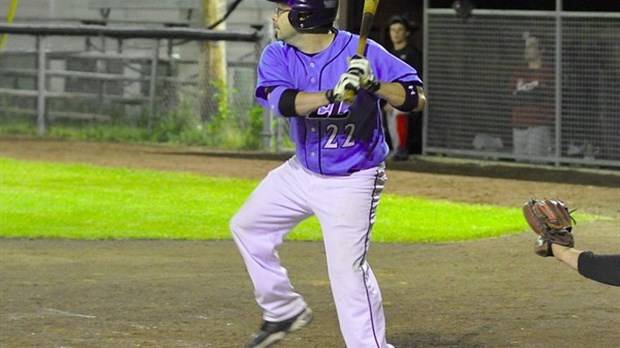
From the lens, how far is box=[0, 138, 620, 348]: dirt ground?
744cm

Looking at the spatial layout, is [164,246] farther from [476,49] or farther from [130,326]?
[476,49]

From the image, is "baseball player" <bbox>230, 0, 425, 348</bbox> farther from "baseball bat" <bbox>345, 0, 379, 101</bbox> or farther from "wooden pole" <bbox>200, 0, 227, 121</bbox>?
"wooden pole" <bbox>200, 0, 227, 121</bbox>

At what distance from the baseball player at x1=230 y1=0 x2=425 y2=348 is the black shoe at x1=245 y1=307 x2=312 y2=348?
0.47 metres

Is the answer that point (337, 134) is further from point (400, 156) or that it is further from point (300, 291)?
point (400, 156)

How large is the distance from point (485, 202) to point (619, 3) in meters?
4.69

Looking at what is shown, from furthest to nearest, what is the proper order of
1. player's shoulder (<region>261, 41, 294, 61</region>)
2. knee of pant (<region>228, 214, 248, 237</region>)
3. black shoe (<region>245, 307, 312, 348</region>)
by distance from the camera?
black shoe (<region>245, 307, 312, 348</region>) < knee of pant (<region>228, 214, 248, 237</region>) < player's shoulder (<region>261, 41, 294, 61</region>)

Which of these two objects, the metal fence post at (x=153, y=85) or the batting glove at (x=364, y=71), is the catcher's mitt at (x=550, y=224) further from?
the metal fence post at (x=153, y=85)

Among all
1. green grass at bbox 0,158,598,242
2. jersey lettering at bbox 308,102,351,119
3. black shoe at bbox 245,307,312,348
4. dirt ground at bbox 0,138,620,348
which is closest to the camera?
jersey lettering at bbox 308,102,351,119

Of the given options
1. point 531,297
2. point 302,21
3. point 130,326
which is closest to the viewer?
point 302,21

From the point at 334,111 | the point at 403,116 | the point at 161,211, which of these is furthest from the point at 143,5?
the point at 334,111

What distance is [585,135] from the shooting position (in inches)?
670

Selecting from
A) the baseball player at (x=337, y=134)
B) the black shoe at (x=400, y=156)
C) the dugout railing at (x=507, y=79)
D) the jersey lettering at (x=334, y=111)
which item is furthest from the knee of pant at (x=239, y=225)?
the black shoe at (x=400, y=156)

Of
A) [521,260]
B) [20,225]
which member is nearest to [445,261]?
[521,260]

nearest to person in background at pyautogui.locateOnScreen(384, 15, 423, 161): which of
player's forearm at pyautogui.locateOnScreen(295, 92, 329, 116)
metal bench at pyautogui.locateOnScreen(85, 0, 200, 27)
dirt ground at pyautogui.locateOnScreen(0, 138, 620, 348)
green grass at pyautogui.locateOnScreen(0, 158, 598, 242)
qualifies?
green grass at pyautogui.locateOnScreen(0, 158, 598, 242)
